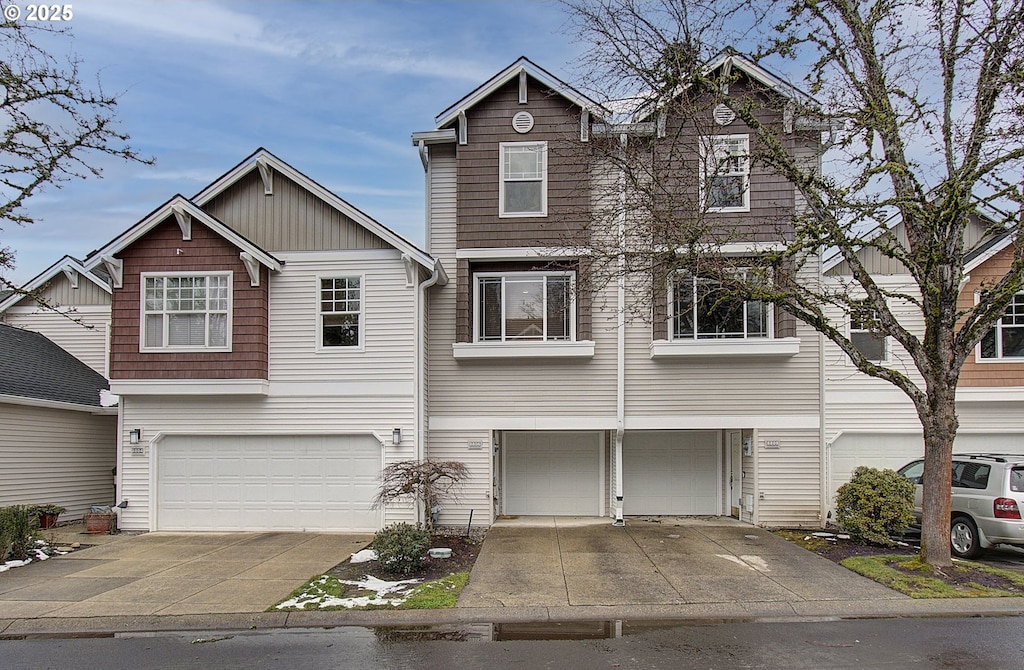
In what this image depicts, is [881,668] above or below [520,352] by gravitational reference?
below

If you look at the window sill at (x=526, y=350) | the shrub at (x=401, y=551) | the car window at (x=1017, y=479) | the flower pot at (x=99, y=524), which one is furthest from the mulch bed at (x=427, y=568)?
the car window at (x=1017, y=479)

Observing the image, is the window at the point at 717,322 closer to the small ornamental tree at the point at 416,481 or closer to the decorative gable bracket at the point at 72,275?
the small ornamental tree at the point at 416,481

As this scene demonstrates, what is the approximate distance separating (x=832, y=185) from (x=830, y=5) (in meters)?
2.75

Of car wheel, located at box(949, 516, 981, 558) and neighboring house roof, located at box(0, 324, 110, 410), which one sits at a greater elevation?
neighboring house roof, located at box(0, 324, 110, 410)

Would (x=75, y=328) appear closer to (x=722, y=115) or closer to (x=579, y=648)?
(x=722, y=115)

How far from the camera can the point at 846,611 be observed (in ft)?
29.2

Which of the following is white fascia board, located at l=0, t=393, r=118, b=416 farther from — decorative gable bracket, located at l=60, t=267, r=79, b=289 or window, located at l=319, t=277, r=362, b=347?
window, located at l=319, t=277, r=362, b=347

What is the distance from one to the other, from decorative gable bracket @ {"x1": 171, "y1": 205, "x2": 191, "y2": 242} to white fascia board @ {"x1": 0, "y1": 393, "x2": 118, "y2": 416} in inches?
182

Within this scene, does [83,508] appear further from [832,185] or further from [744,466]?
[832,185]

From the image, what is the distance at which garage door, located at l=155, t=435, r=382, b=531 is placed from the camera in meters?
14.6

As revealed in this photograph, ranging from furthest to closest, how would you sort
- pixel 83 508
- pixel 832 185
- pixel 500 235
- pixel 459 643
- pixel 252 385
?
pixel 83 508 → pixel 500 235 → pixel 252 385 → pixel 832 185 → pixel 459 643

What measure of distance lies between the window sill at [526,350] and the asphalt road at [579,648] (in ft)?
22.9

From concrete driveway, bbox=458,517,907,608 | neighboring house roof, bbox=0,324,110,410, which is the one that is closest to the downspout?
concrete driveway, bbox=458,517,907,608

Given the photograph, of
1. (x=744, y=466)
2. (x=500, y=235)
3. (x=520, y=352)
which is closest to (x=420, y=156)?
(x=500, y=235)
